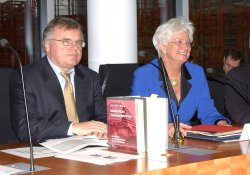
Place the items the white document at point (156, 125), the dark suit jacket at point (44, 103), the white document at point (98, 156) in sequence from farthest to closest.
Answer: the dark suit jacket at point (44, 103)
the white document at point (156, 125)
the white document at point (98, 156)

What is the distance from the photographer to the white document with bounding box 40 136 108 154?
7.08ft

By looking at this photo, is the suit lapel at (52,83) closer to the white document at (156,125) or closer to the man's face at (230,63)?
the white document at (156,125)

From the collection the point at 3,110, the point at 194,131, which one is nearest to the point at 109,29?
the point at 3,110

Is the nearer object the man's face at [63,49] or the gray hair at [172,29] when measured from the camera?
the man's face at [63,49]

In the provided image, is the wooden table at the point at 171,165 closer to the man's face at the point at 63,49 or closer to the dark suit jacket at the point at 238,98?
the man's face at the point at 63,49

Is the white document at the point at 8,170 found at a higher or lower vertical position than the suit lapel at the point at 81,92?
lower

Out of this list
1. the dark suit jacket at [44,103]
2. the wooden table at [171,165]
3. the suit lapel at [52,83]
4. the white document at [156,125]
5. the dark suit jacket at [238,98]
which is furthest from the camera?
the dark suit jacket at [238,98]

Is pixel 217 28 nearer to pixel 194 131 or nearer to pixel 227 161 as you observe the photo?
pixel 194 131

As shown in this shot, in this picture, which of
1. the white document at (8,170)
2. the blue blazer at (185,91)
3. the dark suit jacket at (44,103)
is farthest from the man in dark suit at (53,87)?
the white document at (8,170)

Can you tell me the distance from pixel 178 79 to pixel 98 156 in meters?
1.57

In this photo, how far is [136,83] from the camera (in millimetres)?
3393

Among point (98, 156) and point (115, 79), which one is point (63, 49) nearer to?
point (115, 79)

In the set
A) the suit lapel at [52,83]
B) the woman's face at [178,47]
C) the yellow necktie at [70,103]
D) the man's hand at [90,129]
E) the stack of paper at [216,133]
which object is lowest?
the stack of paper at [216,133]

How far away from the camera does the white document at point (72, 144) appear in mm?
2158
